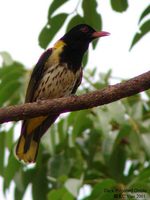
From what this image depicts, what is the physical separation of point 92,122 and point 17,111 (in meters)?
1.39

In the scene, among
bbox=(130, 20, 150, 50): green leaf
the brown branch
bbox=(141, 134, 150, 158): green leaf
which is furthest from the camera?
bbox=(141, 134, 150, 158): green leaf

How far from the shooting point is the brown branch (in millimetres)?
3291

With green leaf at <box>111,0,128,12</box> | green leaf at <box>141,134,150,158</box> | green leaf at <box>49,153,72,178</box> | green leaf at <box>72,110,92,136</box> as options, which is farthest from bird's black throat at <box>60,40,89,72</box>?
green leaf at <box>111,0,128,12</box>

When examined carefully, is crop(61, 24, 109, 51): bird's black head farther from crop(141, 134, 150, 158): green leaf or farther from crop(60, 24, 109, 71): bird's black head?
crop(141, 134, 150, 158): green leaf

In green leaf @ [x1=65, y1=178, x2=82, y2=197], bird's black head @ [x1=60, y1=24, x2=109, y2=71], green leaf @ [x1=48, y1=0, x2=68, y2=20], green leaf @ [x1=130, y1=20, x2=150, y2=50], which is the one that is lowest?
green leaf @ [x1=65, y1=178, x2=82, y2=197]

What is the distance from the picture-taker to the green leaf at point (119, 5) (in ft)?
Answer: 12.4

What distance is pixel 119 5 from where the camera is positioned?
3.79m

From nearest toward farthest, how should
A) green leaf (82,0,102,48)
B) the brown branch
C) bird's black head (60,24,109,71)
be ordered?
the brown branch, green leaf (82,0,102,48), bird's black head (60,24,109,71)

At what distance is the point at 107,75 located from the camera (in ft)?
15.8

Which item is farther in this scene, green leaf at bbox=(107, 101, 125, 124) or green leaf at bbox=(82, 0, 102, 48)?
green leaf at bbox=(107, 101, 125, 124)

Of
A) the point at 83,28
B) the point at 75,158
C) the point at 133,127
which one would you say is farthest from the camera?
the point at 83,28

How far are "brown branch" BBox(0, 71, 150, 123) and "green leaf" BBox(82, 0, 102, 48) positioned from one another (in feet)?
2.15

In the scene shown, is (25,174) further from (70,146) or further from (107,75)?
(107,75)

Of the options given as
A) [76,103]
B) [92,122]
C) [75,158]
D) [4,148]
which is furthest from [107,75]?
[76,103]
